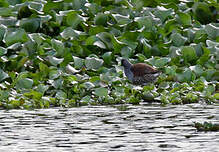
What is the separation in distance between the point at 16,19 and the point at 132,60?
2.51 m

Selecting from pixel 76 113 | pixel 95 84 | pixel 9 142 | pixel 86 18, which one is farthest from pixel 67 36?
pixel 9 142

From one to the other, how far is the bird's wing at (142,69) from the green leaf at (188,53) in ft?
2.83

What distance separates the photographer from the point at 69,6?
15.9 meters

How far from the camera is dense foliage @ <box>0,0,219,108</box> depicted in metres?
12.4

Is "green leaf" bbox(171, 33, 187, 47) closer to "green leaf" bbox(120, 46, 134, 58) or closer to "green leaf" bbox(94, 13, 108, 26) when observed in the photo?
"green leaf" bbox(120, 46, 134, 58)

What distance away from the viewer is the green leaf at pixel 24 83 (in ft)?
41.2

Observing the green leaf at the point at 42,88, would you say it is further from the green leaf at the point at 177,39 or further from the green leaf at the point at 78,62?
the green leaf at the point at 177,39

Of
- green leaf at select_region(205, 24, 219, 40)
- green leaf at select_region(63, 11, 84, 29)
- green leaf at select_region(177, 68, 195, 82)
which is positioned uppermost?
green leaf at select_region(63, 11, 84, 29)

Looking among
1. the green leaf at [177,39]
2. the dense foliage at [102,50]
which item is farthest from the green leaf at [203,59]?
the green leaf at [177,39]

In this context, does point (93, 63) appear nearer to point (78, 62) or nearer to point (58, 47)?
point (78, 62)

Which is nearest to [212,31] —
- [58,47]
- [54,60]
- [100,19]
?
[100,19]

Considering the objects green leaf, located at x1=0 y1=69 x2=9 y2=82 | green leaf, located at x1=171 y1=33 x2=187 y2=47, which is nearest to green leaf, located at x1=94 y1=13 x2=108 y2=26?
green leaf, located at x1=171 y1=33 x2=187 y2=47

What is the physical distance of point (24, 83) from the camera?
41.2 feet

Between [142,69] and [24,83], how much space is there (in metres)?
2.21
